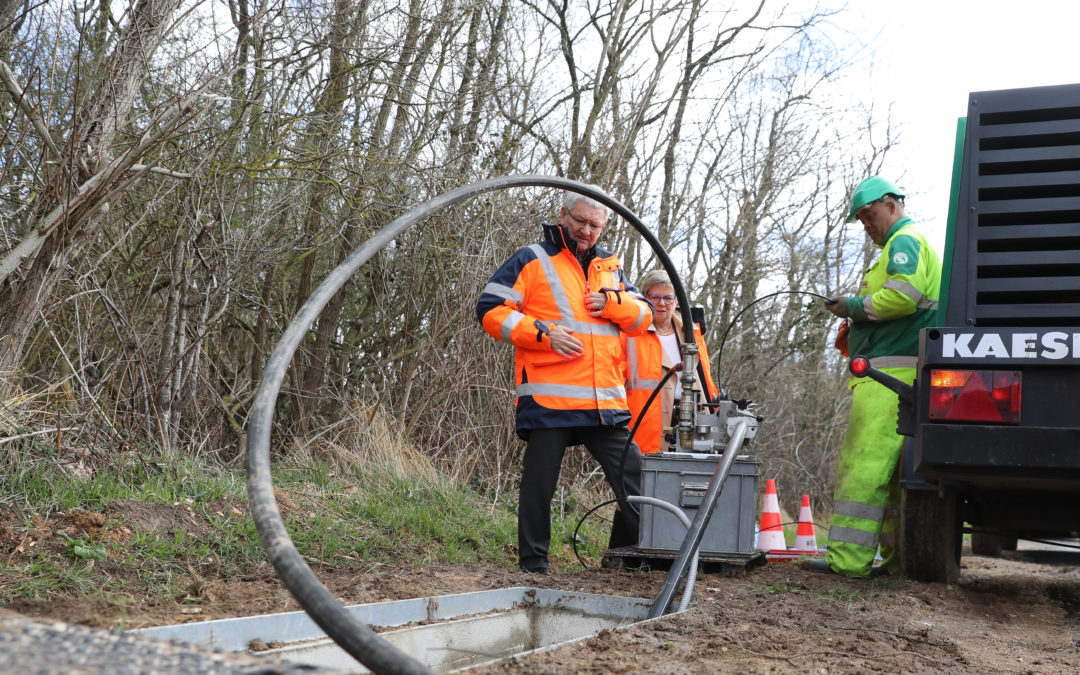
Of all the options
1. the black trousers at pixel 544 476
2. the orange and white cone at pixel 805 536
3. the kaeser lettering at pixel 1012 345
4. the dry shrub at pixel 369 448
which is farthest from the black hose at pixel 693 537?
the orange and white cone at pixel 805 536

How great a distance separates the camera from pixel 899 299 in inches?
200

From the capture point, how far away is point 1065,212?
13.5 feet

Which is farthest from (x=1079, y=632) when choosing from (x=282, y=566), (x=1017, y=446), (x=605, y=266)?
(x=282, y=566)

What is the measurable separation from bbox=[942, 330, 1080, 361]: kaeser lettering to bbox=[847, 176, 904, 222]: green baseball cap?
A: 1.73 m

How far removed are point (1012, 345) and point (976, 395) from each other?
0.80 feet

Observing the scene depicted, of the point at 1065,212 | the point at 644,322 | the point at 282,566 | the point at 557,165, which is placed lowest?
the point at 282,566

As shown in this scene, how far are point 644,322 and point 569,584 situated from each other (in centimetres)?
161

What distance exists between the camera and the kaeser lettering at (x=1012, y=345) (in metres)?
3.66

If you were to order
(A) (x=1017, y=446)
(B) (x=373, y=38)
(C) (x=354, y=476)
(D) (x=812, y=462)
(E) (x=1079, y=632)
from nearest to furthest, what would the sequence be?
(A) (x=1017, y=446) < (E) (x=1079, y=632) < (C) (x=354, y=476) < (B) (x=373, y=38) < (D) (x=812, y=462)

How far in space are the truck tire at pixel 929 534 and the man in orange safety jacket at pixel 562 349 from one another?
143 cm

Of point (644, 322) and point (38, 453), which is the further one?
point (644, 322)

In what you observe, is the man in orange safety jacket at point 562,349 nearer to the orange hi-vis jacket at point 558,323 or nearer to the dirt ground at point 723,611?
the orange hi-vis jacket at point 558,323

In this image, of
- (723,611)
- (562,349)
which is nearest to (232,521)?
(562,349)

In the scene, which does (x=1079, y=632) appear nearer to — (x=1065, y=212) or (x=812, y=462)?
(x=1065, y=212)
